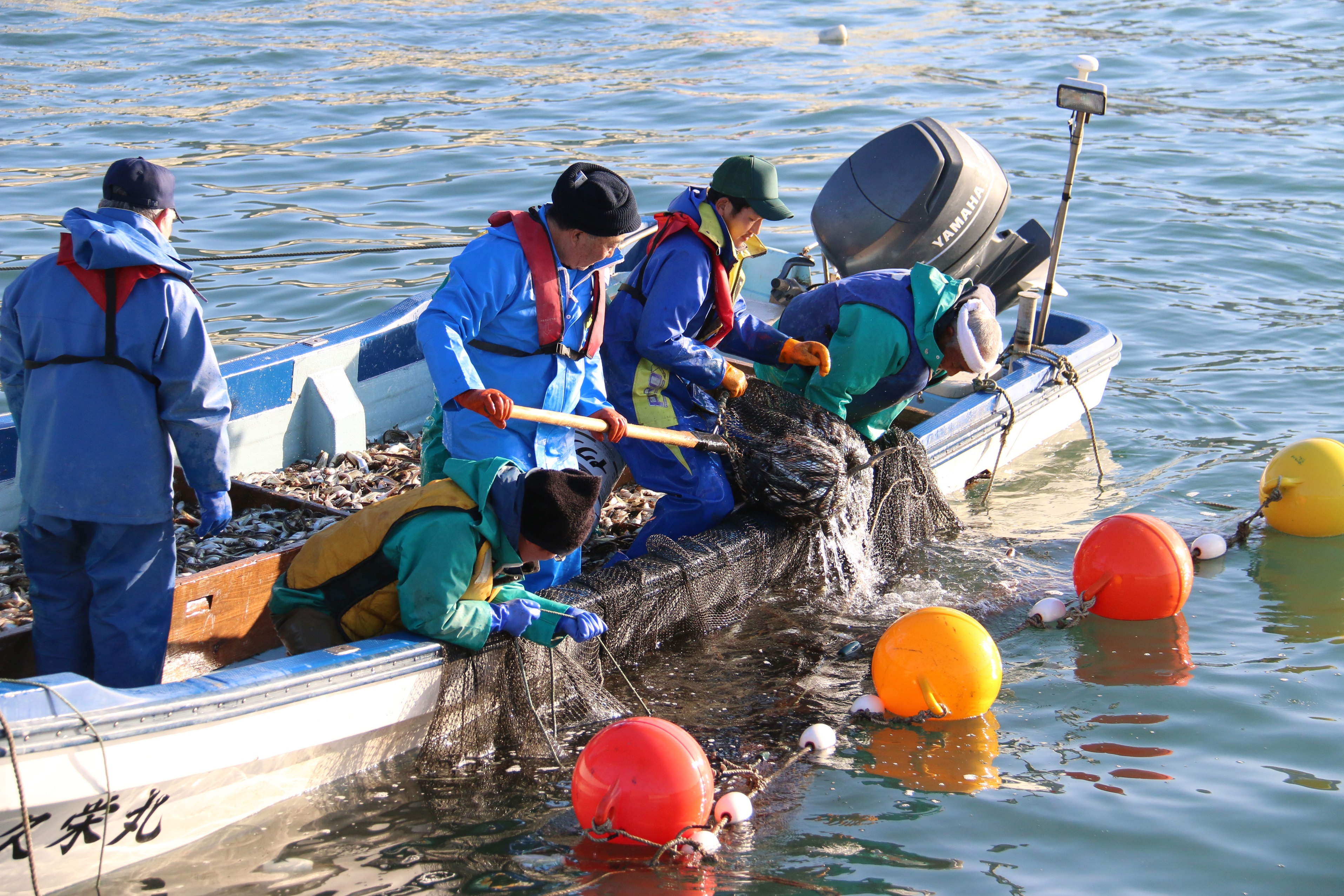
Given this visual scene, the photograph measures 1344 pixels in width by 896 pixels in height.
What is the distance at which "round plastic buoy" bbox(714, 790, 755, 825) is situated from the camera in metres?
4.19

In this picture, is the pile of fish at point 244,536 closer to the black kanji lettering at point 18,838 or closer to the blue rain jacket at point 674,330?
the blue rain jacket at point 674,330

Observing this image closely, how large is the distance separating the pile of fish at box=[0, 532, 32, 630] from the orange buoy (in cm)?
452

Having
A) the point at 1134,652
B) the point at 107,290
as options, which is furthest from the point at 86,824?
the point at 1134,652

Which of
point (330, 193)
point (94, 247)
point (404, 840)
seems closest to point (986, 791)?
point (404, 840)

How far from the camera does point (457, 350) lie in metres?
4.63

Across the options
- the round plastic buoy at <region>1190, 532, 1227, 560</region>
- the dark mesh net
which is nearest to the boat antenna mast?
the round plastic buoy at <region>1190, 532, 1227, 560</region>

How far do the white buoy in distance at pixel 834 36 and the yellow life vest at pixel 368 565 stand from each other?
59.4 feet

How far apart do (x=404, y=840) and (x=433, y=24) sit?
18869 mm

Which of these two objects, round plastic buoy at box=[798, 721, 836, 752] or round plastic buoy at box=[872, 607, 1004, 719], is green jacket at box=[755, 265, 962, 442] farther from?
round plastic buoy at box=[798, 721, 836, 752]

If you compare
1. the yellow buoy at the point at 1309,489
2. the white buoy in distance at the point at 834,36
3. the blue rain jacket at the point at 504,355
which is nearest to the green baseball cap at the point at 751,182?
the blue rain jacket at the point at 504,355

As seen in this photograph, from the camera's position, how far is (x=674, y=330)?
217 inches

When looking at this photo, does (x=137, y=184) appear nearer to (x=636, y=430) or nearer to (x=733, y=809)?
(x=636, y=430)

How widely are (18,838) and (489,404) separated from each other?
1.98m

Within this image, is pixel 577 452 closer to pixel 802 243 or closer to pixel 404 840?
pixel 404 840
